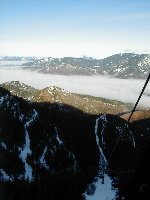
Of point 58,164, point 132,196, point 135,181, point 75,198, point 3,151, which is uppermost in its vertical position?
point 135,181

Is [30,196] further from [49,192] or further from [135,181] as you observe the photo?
[135,181]

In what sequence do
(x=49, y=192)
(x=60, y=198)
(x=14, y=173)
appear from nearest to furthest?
(x=60, y=198) < (x=49, y=192) < (x=14, y=173)

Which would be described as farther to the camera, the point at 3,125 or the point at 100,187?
the point at 3,125

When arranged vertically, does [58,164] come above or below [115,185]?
below

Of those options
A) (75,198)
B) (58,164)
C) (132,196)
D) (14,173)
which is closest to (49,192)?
(75,198)

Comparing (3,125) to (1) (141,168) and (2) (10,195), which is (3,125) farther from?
(1) (141,168)

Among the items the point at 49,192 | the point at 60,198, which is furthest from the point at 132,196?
the point at 49,192

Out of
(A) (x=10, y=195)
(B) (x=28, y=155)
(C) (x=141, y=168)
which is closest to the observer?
(C) (x=141, y=168)

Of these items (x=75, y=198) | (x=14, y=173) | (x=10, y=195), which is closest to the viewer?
(x=75, y=198)

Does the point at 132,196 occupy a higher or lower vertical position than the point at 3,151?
higher
